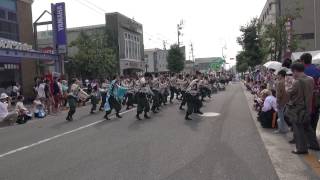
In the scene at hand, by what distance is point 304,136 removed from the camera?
29.3 feet

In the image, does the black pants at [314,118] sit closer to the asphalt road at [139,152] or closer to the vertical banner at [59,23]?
the asphalt road at [139,152]

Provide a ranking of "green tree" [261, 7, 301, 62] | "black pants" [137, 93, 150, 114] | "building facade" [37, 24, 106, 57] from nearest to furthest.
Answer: "black pants" [137, 93, 150, 114] < "green tree" [261, 7, 301, 62] < "building facade" [37, 24, 106, 57]

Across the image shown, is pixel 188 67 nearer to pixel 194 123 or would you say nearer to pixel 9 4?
pixel 9 4

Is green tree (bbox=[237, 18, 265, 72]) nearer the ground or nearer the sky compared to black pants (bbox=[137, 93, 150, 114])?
nearer the sky

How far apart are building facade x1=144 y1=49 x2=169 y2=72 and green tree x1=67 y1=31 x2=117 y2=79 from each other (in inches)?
1606

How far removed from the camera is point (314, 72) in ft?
33.0

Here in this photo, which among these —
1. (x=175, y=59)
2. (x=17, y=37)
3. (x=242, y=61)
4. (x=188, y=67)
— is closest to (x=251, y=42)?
(x=242, y=61)

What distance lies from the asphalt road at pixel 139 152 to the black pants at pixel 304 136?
0.70 metres

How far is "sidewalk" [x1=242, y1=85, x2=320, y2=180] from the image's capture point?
7.44 meters

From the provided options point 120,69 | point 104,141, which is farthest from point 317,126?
point 120,69

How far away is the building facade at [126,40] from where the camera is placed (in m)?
56.8

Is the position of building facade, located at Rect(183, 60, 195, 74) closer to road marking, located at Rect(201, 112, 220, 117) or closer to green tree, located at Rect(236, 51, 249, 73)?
green tree, located at Rect(236, 51, 249, 73)

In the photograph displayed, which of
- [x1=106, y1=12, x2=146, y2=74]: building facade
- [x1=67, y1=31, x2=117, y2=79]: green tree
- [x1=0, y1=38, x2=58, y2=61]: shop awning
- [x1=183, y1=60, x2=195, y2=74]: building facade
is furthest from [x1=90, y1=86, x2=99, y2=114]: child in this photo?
[x1=183, y1=60, x2=195, y2=74]: building facade

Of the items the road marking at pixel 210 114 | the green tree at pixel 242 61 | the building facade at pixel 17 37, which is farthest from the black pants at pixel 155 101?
the green tree at pixel 242 61
